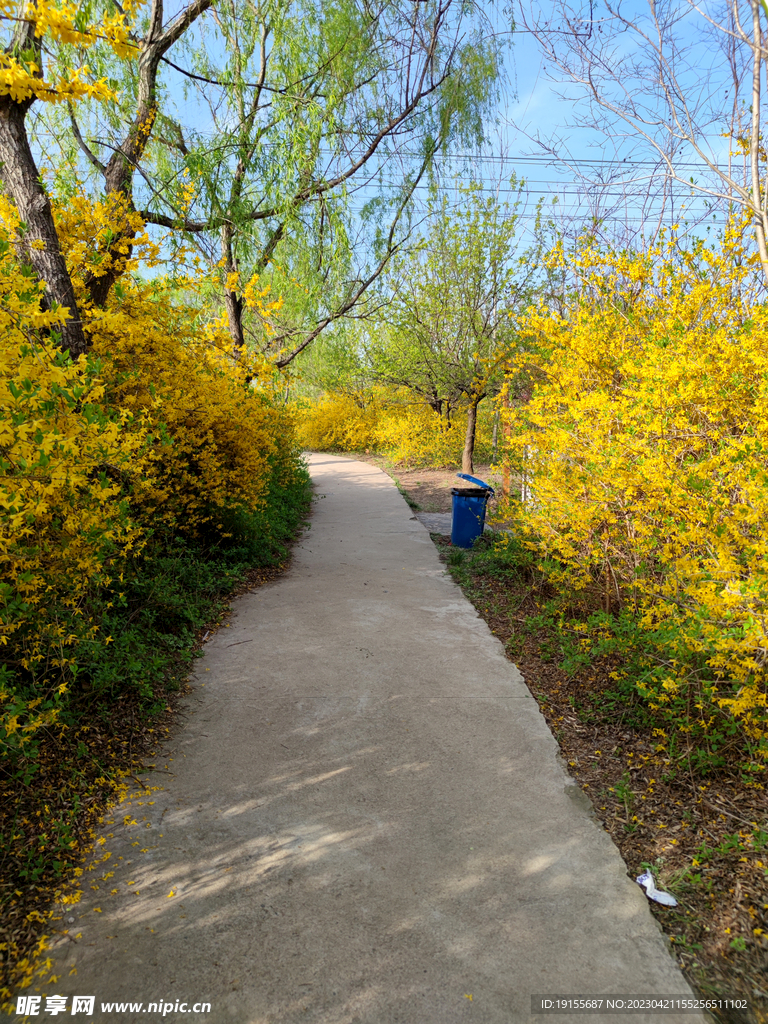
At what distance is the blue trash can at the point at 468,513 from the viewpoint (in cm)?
771

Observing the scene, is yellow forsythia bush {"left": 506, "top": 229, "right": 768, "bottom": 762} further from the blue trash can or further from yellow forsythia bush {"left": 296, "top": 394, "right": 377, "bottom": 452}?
yellow forsythia bush {"left": 296, "top": 394, "right": 377, "bottom": 452}

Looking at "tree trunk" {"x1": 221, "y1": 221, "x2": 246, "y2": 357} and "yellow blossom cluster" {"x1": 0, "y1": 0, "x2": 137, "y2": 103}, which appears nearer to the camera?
"yellow blossom cluster" {"x1": 0, "y1": 0, "x2": 137, "y2": 103}

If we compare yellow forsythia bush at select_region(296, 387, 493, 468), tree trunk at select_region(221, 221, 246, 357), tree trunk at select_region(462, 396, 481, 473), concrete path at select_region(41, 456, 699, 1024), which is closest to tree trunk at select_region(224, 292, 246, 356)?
tree trunk at select_region(221, 221, 246, 357)

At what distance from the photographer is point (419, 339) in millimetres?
12438

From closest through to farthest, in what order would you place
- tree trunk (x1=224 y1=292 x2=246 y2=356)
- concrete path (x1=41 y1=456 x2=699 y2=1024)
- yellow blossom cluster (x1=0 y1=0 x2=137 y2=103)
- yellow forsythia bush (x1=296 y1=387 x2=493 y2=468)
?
1. concrete path (x1=41 y1=456 x2=699 y2=1024)
2. yellow blossom cluster (x1=0 y1=0 x2=137 y2=103)
3. tree trunk (x1=224 y1=292 x2=246 y2=356)
4. yellow forsythia bush (x1=296 y1=387 x2=493 y2=468)

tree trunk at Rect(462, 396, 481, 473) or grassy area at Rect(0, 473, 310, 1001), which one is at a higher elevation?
tree trunk at Rect(462, 396, 481, 473)

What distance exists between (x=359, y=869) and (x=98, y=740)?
167 centimetres

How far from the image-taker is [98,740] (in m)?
3.21

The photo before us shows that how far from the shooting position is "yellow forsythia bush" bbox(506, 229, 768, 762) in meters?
2.88

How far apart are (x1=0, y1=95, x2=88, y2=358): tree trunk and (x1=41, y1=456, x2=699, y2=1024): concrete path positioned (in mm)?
3096

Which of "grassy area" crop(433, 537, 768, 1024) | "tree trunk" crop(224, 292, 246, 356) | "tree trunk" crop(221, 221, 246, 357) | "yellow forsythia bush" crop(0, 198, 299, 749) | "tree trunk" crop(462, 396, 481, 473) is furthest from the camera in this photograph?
"tree trunk" crop(462, 396, 481, 473)

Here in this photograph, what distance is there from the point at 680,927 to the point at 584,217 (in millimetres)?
7189

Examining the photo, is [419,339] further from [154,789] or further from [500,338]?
[154,789]

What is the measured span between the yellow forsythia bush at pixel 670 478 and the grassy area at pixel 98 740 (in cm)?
289
